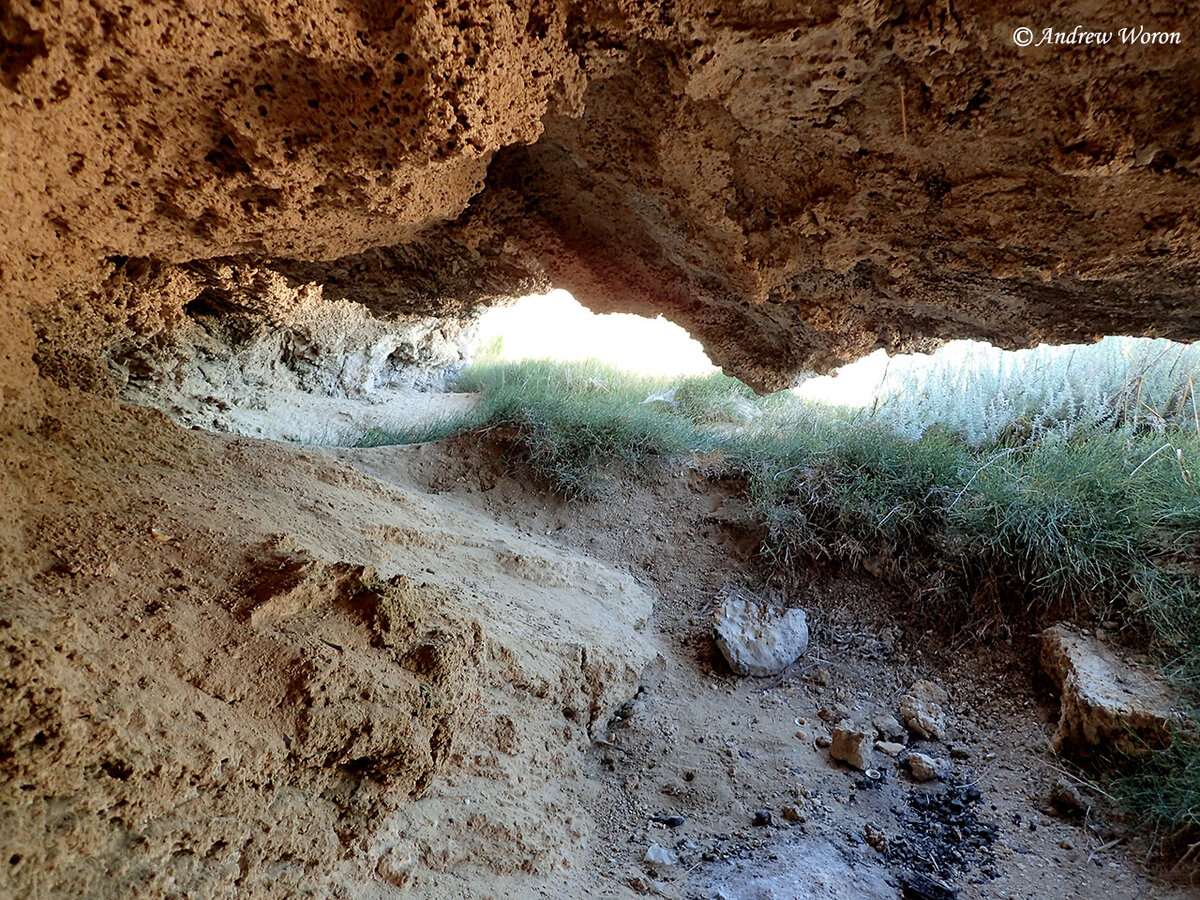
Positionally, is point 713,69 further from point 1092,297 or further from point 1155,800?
point 1155,800

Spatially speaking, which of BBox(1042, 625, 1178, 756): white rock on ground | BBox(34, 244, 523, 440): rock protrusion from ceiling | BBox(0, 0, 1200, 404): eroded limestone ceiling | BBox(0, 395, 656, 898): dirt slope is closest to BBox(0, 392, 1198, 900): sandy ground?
BBox(0, 395, 656, 898): dirt slope

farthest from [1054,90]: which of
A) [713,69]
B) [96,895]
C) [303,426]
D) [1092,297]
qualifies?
[303,426]

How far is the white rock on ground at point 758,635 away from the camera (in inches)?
122

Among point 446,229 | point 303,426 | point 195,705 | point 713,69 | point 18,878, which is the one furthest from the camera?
point 303,426

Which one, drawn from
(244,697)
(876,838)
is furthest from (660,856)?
(244,697)

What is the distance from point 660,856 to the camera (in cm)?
216

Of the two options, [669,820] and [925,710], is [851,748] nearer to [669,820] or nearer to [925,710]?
[925,710]

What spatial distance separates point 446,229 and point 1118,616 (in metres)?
3.05

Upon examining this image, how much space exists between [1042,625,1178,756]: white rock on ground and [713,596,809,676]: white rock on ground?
1.00 m

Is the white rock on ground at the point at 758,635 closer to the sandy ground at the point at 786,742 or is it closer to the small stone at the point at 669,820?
the sandy ground at the point at 786,742

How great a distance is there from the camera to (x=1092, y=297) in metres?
2.09

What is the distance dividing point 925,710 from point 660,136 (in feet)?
8.10

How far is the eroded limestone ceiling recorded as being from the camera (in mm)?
1265

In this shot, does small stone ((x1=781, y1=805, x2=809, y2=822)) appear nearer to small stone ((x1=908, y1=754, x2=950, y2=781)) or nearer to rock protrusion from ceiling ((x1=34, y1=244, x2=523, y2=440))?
small stone ((x1=908, y1=754, x2=950, y2=781))
